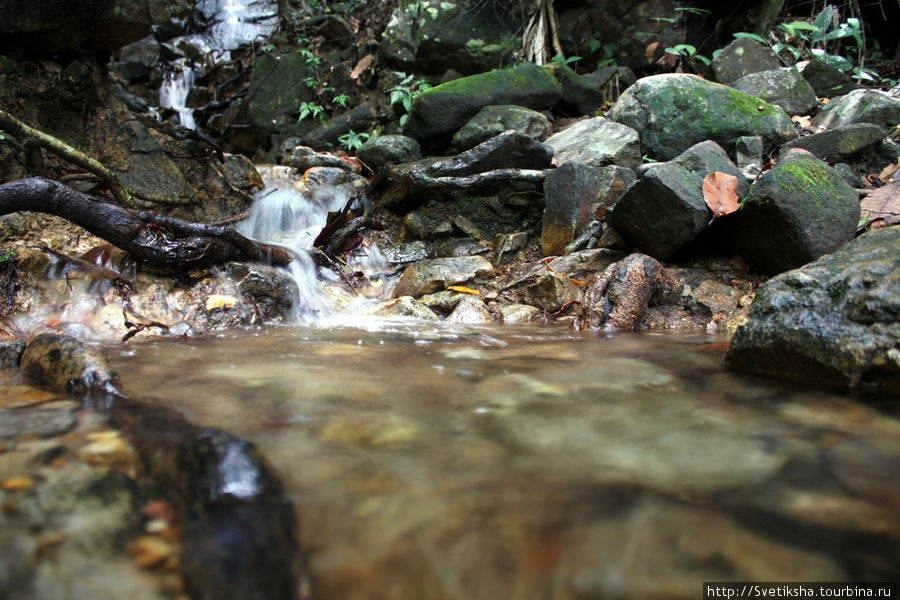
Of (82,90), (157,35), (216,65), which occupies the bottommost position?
(82,90)

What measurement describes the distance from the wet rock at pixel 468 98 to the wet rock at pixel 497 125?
0.32 m

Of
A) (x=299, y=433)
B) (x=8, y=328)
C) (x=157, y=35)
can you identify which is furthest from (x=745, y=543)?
(x=157, y=35)

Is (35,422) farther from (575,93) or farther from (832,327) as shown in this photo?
(575,93)

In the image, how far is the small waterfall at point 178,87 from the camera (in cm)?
1078

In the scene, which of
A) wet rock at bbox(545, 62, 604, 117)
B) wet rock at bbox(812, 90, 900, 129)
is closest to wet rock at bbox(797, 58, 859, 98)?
→ wet rock at bbox(812, 90, 900, 129)

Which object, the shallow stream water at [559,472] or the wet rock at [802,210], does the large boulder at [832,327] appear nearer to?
the shallow stream water at [559,472]

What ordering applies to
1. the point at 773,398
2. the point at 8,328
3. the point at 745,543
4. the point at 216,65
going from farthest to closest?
the point at 216,65 → the point at 8,328 → the point at 773,398 → the point at 745,543

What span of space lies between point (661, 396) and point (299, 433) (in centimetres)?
142

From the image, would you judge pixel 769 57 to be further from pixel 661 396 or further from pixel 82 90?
pixel 82 90

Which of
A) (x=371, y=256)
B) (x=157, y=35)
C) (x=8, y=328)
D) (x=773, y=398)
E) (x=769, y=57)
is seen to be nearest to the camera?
(x=773, y=398)

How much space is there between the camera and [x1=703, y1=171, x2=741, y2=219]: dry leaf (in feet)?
13.4

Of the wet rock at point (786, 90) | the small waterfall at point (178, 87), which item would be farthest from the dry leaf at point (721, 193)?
the small waterfall at point (178, 87)

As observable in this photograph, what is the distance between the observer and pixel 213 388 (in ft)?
6.91

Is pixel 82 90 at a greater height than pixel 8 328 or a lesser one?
greater
